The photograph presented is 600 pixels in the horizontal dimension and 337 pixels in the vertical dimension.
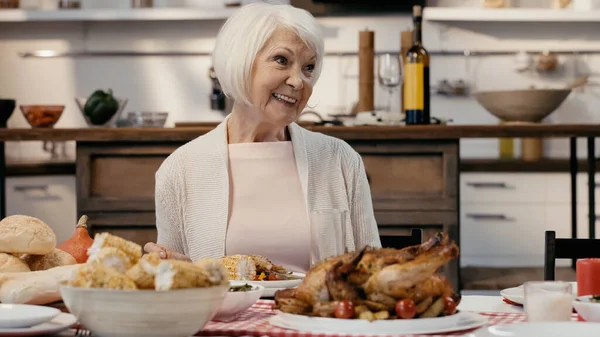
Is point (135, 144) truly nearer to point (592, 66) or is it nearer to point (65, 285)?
point (65, 285)

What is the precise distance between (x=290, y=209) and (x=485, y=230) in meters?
2.97

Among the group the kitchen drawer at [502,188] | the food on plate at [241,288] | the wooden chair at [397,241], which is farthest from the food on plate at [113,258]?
the kitchen drawer at [502,188]

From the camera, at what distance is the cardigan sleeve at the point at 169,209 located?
2.36 meters

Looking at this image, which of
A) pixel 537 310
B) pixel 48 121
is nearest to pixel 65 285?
pixel 537 310

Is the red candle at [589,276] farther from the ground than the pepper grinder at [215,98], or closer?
closer

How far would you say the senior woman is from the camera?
2.31 metres

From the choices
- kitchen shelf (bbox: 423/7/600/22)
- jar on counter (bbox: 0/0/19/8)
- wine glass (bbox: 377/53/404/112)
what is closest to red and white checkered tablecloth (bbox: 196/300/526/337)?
wine glass (bbox: 377/53/404/112)

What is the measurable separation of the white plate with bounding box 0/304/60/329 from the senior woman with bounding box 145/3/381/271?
3.27 feet

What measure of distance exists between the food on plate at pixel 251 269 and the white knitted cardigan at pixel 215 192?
0.62 metres

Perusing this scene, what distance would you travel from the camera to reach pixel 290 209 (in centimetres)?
237

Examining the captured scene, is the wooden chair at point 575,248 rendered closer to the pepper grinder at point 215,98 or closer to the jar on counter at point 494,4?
the jar on counter at point 494,4

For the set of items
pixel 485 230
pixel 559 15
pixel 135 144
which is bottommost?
pixel 485 230

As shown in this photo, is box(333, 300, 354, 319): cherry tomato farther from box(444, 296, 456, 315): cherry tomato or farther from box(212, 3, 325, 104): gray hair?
box(212, 3, 325, 104): gray hair

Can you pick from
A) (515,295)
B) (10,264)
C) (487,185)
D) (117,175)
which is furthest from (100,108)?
(515,295)
